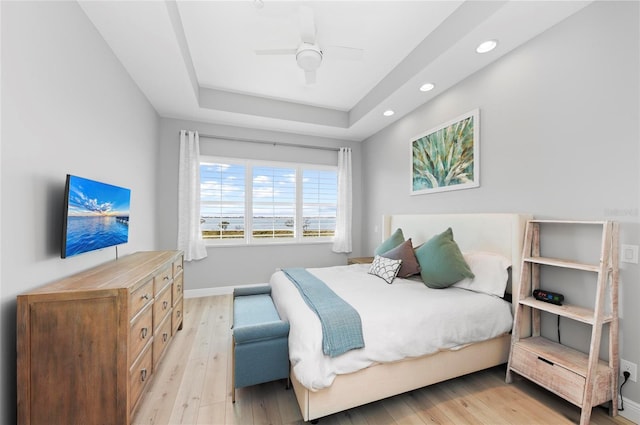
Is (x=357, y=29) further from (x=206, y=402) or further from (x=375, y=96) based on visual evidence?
(x=206, y=402)

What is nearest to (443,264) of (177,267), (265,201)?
(177,267)

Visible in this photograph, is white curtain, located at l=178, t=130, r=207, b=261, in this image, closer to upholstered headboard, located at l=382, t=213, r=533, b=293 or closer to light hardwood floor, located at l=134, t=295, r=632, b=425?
light hardwood floor, located at l=134, t=295, r=632, b=425

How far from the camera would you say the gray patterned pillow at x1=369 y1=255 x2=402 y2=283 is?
2.51 metres

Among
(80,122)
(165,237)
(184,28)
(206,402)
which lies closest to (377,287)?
A: (206,402)

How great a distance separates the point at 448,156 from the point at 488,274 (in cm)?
137

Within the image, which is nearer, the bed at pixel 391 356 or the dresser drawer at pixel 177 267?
the bed at pixel 391 356

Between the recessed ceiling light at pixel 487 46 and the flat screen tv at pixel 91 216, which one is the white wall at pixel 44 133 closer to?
the flat screen tv at pixel 91 216

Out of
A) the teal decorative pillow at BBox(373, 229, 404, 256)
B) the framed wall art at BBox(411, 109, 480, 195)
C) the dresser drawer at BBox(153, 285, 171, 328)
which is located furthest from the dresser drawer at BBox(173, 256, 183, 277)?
the framed wall art at BBox(411, 109, 480, 195)

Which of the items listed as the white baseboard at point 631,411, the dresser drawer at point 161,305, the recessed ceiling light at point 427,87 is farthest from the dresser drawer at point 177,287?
the white baseboard at point 631,411

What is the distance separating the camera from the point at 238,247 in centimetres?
412

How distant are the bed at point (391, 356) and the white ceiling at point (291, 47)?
150cm

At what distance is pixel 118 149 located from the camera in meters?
2.43

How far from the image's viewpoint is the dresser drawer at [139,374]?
148 centimetres

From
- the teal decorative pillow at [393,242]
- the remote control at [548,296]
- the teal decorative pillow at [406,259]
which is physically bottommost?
the remote control at [548,296]
